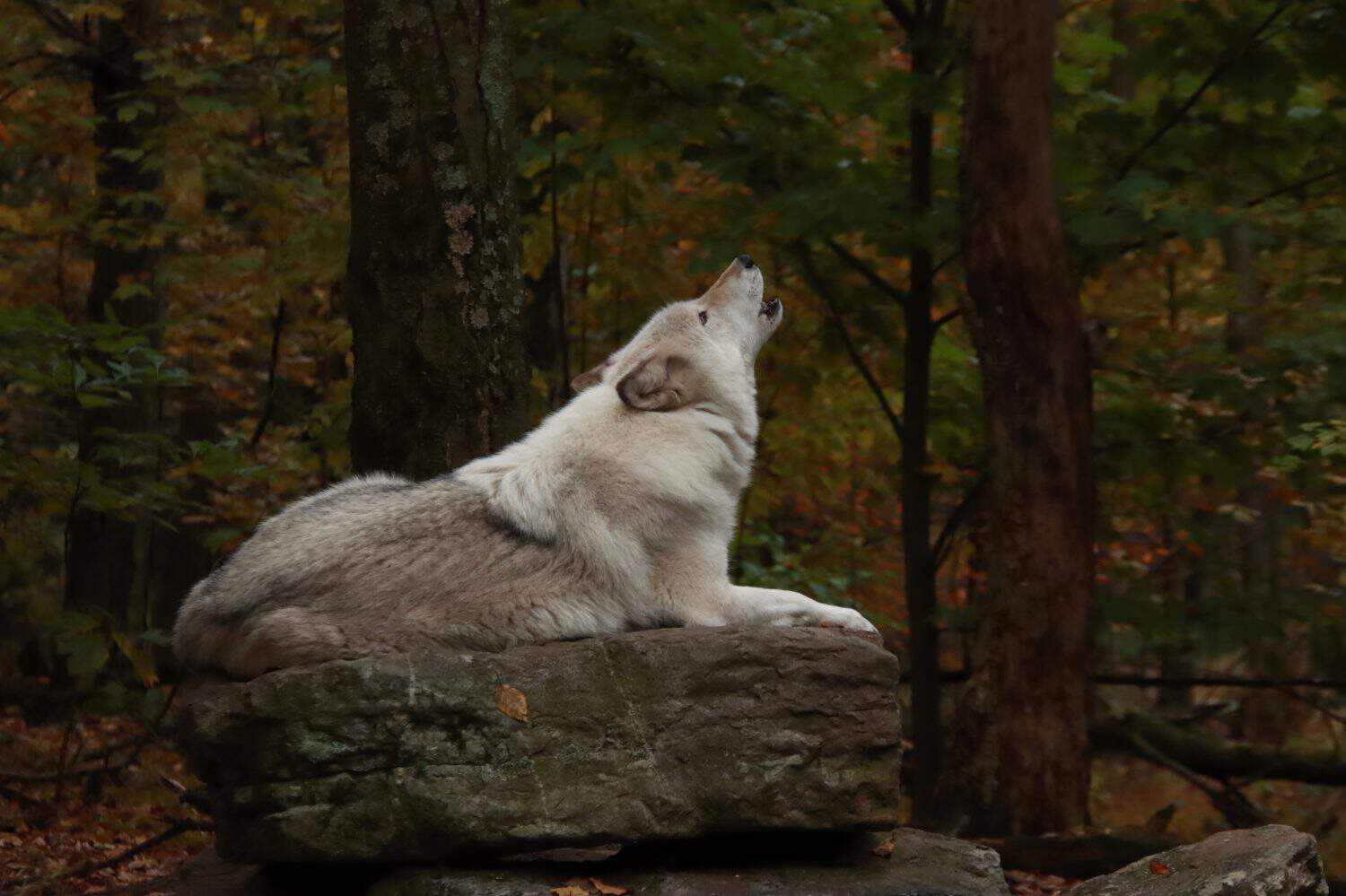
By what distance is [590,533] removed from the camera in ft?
16.7

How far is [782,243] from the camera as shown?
9.84 m

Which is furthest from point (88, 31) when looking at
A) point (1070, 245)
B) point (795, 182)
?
point (1070, 245)

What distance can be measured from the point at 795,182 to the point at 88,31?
686 centimetres

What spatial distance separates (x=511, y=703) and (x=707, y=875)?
2.93ft

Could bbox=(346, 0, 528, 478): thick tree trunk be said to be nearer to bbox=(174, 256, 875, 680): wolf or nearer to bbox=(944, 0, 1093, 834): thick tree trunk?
bbox=(174, 256, 875, 680): wolf

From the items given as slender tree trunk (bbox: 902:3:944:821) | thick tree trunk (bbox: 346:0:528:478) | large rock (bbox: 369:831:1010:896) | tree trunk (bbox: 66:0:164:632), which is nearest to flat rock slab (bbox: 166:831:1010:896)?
large rock (bbox: 369:831:1010:896)

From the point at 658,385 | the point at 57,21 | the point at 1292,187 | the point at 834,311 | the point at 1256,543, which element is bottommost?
the point at 1256,543

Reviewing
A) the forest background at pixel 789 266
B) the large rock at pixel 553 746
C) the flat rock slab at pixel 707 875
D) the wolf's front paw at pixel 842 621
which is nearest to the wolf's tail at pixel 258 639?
the large rock at pixel 553 746

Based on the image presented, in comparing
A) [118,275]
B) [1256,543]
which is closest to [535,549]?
[118,275]

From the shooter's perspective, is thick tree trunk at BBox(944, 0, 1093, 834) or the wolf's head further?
thick tree trunk at BBox(944, 0, 1093, 834)

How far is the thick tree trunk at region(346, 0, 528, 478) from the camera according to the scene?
20.4 ft

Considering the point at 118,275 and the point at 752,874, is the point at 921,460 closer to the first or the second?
the point at 752,874

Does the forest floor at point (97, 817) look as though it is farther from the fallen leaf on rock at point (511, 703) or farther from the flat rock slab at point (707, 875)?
the fallen leaf on rock at point (511, 703)

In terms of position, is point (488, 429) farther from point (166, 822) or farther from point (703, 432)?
point (166, 822)
